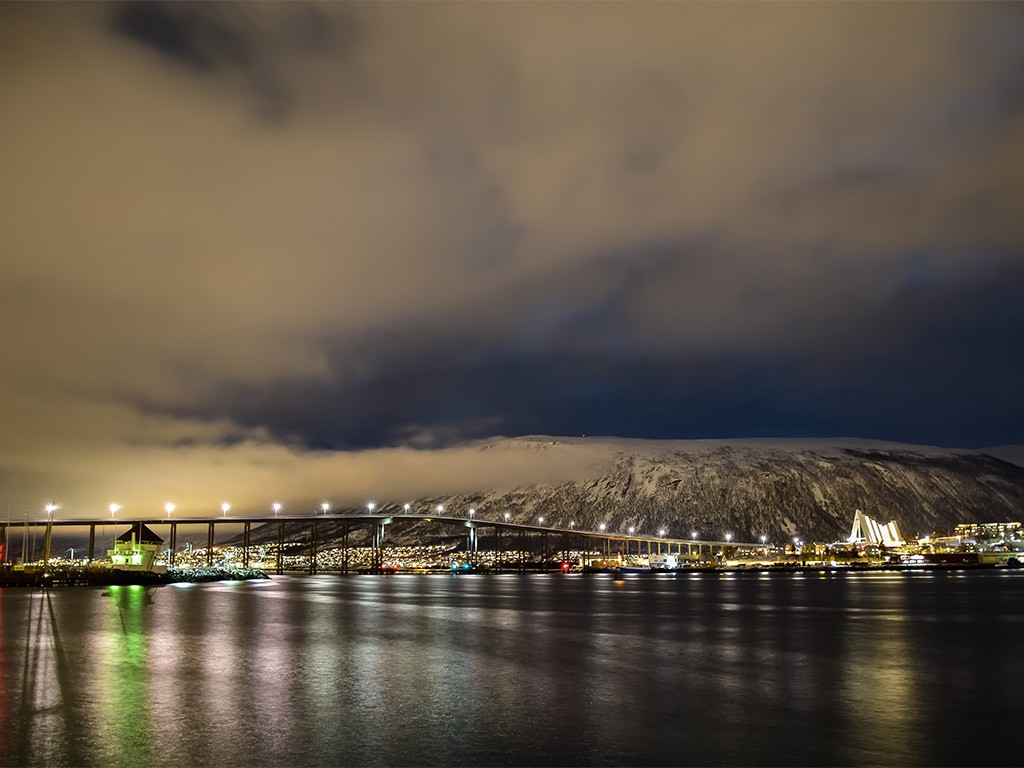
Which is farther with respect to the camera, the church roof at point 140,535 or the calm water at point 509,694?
the church roof at point 140,535

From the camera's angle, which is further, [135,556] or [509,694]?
[135,556]

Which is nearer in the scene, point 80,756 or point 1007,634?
point 80,756

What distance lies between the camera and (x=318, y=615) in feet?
191

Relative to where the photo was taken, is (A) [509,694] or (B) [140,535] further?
(B) [140,535]

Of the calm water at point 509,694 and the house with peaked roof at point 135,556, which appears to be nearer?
the calm water at point 509,694

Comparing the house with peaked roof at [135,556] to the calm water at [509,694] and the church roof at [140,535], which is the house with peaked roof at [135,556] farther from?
the calm water at [509,694]

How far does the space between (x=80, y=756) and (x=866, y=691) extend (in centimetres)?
2124

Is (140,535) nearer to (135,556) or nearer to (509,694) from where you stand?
(135,556)

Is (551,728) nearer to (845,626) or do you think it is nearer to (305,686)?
(305,686)

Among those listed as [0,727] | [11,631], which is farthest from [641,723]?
[11,631]

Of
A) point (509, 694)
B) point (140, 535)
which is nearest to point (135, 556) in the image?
point (140, 535)

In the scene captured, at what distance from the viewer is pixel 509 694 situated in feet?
80.3

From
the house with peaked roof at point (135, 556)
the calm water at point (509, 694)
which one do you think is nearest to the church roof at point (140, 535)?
the house with peaked roof at point (135, 556)

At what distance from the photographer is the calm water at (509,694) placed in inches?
692
